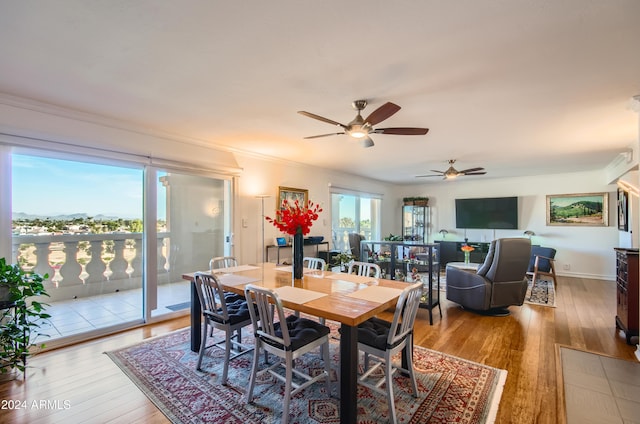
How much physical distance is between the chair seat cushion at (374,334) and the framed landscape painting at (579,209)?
6713mm

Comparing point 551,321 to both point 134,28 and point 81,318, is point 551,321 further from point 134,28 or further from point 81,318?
point 81,318

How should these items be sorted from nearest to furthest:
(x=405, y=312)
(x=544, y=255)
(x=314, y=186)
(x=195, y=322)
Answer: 1. (x=405, y=312)
2. (x=195, y=322)
3. (x=544, y=255)
4. (x=314, y=186)

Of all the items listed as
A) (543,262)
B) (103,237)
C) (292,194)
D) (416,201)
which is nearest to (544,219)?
(543,262)

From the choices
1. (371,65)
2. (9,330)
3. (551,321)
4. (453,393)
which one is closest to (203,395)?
(9,330)

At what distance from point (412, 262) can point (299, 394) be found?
2.41m

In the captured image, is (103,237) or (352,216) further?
(352,216)

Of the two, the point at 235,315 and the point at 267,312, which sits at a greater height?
the point at 267,312

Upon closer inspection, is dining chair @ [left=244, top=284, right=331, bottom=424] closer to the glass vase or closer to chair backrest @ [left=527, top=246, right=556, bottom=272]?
the glass vase

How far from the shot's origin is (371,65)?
6.76 ft

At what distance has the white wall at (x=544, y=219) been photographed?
6293mm

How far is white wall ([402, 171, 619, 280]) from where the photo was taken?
6293 millimetres

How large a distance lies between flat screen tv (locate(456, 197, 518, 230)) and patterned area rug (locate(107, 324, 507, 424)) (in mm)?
5683

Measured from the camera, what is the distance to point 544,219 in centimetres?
696

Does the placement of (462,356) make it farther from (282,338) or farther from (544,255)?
(544,255)
